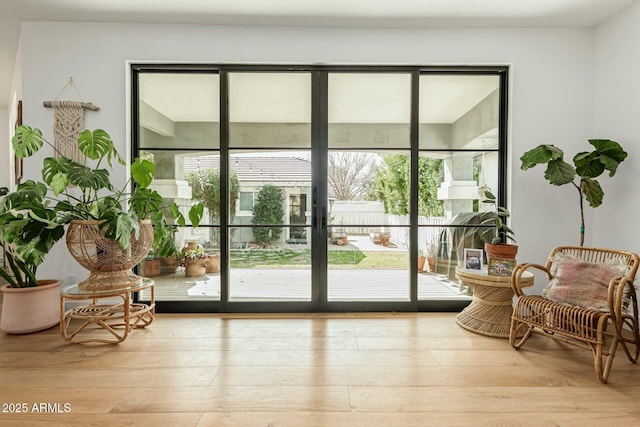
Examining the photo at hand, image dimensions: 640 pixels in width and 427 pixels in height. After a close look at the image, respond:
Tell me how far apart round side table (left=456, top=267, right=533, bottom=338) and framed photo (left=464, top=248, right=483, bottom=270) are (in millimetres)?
58

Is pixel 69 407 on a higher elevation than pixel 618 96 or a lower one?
lower

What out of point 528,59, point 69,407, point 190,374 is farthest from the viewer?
point 528,59

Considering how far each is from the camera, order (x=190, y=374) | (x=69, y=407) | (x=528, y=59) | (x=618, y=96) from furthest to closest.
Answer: (x=528, y=59) → (x=618, y=96) → (x=190, y=374) → (x=69, y=407)

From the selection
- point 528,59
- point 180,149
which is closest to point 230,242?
point 180,149

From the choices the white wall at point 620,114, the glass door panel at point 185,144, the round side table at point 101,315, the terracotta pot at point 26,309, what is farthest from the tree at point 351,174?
the terracotta pot at point 26,309

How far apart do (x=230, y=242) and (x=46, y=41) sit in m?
2.48

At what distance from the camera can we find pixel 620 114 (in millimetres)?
2881

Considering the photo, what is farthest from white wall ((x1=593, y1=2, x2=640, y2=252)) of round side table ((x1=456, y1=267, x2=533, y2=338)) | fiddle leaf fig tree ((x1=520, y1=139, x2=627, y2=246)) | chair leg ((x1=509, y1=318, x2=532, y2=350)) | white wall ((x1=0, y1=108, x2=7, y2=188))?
white wall ((x1=0, y1=108, x2=7, y2=188))

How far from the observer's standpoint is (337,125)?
3.26 metres

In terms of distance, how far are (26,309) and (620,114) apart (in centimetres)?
523

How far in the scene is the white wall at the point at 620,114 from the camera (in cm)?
276

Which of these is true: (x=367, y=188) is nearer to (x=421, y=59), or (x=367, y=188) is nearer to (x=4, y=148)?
(x=421, y=59)

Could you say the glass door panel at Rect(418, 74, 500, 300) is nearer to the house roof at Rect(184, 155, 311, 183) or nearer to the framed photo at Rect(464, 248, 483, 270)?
the framed photo at Rect(464, 248, 483, 270)

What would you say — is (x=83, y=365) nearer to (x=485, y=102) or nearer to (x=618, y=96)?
(x=485, y=102)
